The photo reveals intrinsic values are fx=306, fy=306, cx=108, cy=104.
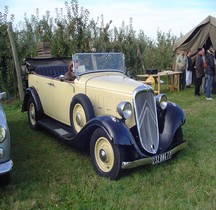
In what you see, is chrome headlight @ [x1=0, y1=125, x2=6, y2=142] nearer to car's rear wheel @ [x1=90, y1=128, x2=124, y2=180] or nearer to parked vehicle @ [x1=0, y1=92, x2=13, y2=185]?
parked vehicle @ [x1=0, y1=92, x2=13, y2=185]

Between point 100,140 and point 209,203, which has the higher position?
point 100,140

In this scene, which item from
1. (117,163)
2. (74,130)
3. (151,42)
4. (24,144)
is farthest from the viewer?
(151,42)

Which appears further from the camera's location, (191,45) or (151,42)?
(151,42)

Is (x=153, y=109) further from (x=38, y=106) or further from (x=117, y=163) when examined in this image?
(x=38, y=106)

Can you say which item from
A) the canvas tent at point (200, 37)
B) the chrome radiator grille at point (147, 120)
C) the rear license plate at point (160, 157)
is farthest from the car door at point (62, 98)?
the canvas tent at point (200, 37)

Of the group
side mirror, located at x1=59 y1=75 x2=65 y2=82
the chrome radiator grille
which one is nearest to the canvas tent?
side mirror, located at x1=59 y1=75 x2=65 y2=82

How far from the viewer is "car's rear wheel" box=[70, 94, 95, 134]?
4895 millimetres

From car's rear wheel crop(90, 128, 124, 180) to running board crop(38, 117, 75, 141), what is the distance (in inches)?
26.9

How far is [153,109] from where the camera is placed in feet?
15.4

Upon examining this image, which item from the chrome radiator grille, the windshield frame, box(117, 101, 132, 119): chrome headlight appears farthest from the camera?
the windshield frame

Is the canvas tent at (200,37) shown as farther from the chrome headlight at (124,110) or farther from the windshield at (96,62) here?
the chrome headlight at (124,110)

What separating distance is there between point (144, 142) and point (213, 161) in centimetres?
119

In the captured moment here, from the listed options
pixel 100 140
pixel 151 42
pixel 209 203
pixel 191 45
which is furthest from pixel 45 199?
pixel 151 42

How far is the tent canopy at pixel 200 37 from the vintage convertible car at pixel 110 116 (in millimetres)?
8473
